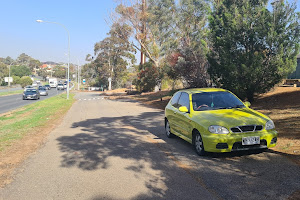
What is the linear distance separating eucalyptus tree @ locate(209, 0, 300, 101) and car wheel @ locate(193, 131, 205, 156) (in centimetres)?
809

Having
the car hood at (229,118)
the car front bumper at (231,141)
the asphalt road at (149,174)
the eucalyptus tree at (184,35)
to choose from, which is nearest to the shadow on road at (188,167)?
the asphalt road at (149,174)

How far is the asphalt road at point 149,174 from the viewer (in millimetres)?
4445

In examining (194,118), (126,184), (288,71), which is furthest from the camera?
(288,71)

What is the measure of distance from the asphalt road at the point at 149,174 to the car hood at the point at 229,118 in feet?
2.46

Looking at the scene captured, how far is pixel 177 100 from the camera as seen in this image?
28.2 feet

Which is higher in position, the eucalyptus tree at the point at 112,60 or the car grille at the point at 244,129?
the eucalyptus tree at the point at 112,60

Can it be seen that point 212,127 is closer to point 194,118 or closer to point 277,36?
point 194,118

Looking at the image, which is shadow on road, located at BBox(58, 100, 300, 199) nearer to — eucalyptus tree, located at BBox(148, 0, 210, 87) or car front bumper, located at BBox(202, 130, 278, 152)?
car front bumper, located at BBox(202, 130, 278, 152)

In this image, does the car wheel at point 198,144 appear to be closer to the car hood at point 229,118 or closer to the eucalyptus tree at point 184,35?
the car hood at point 229,118

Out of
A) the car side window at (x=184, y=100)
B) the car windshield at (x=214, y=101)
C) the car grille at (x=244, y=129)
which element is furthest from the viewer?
the car side window at (x=184, y=100)

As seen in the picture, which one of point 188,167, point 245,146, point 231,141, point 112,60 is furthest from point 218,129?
point 112,60

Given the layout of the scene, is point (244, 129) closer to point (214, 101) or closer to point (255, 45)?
point (214, 101)

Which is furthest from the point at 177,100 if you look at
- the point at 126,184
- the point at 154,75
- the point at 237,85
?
the point at 154,75

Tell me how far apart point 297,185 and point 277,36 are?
10909mm
